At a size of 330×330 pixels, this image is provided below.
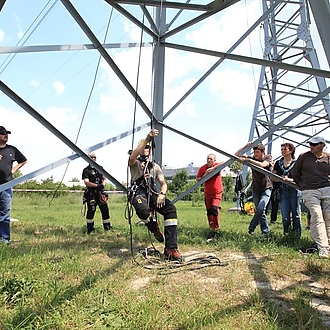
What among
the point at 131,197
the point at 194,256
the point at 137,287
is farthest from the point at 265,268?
the point at 131,197

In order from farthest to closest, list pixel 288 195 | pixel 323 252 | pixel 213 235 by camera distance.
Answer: pixel 288 195, pixel 213 235, pixel 323 252

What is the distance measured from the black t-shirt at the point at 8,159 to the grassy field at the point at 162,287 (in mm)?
927

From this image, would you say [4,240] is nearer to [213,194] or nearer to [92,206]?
[92,206]

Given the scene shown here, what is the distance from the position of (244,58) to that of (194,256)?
2.41 m

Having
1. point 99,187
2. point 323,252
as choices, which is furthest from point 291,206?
point 99,187

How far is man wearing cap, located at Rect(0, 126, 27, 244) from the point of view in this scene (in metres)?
4.72

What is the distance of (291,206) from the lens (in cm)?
552

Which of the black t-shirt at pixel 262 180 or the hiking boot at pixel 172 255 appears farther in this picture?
the black t-shirt at pixel 262 180

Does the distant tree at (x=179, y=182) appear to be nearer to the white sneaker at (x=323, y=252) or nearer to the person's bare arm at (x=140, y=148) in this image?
the person's bare arm at (x=140, y=148)

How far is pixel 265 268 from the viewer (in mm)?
3498

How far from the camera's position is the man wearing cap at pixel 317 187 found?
4.12 m

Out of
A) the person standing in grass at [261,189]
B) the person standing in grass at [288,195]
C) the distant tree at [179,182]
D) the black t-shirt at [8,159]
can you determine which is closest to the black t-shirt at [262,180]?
the person standing in grass at [261,189]

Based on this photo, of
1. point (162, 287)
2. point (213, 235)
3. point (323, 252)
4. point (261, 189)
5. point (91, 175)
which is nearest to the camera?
point (162, 287)

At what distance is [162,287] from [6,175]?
2.98 metres
